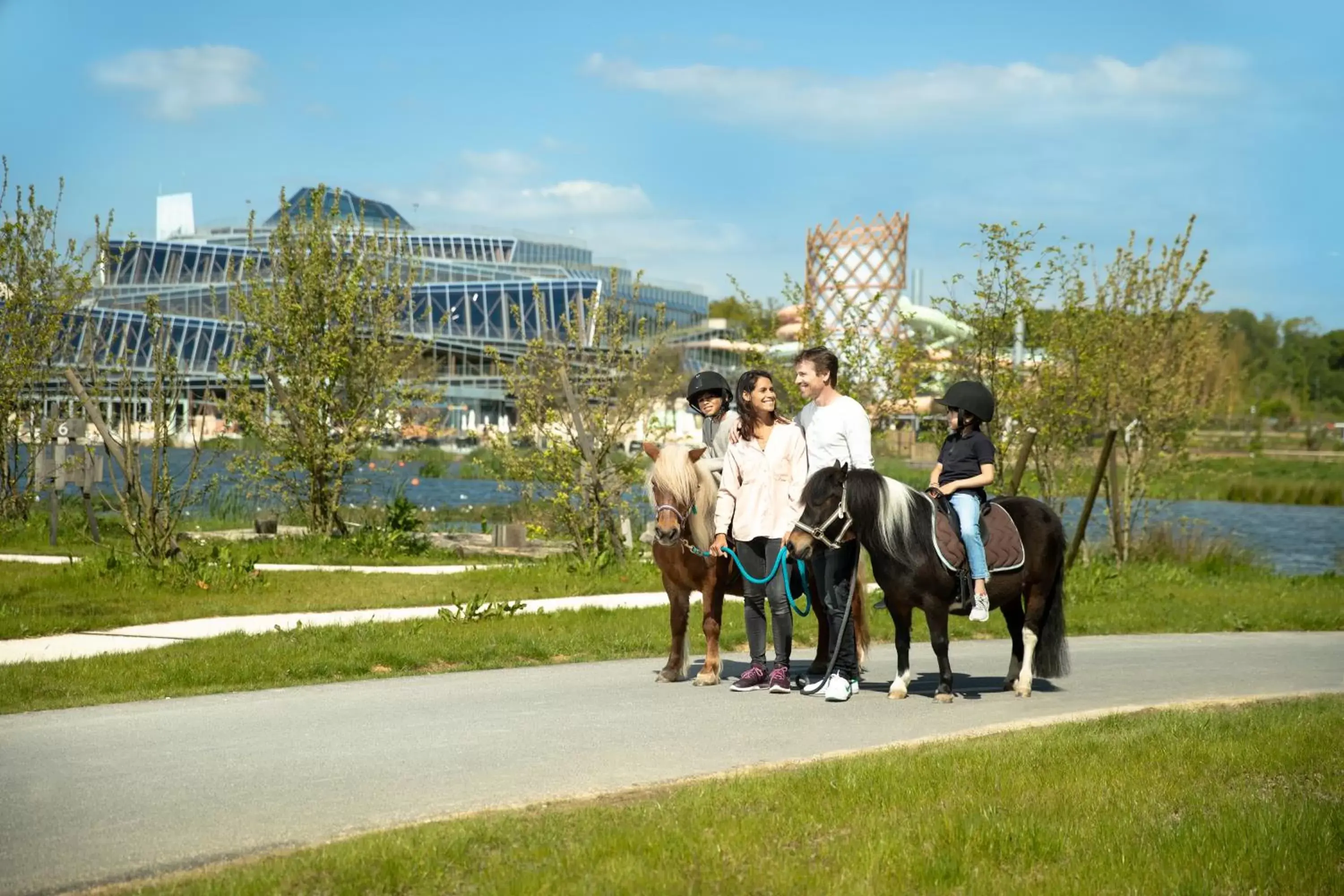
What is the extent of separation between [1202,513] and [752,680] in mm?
40251

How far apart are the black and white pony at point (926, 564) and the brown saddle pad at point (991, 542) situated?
54 millimetres

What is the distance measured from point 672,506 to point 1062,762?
3.21 metres

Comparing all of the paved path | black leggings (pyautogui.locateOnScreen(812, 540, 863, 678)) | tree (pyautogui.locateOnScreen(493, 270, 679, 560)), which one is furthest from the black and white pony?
tree (pyautogui.locateOnScreen(493, 270, 679, 560))

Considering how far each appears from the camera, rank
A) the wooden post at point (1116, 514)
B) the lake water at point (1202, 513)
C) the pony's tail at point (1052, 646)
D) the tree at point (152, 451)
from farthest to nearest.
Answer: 1. the lake water at point (1202, 513)
2. the wooden post at point (1116, 514)
3. the tree at point (152, 451)
4. the pony's tail at point (1052, 646)

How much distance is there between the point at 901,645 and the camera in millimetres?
10070

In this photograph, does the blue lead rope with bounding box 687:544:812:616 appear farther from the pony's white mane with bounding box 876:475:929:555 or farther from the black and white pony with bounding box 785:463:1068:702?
the pony's white mane with bounding box 876:475:929:555

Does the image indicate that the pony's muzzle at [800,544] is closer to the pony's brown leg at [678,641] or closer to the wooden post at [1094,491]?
the pony's brown leg at [678,641]

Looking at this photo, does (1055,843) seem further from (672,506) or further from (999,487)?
(999,487)

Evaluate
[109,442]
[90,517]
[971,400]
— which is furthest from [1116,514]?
[90,517]

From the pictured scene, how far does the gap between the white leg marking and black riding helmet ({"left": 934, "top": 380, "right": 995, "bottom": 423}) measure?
5.49 feet

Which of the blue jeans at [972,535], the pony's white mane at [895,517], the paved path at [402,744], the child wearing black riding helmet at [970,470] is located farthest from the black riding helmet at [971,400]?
the paved path at [402,744]

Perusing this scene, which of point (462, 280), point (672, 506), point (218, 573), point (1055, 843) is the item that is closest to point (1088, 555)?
point (218, 573)

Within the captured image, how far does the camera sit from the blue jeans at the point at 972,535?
32.0 ft

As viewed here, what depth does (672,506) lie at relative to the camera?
9.48 meters
